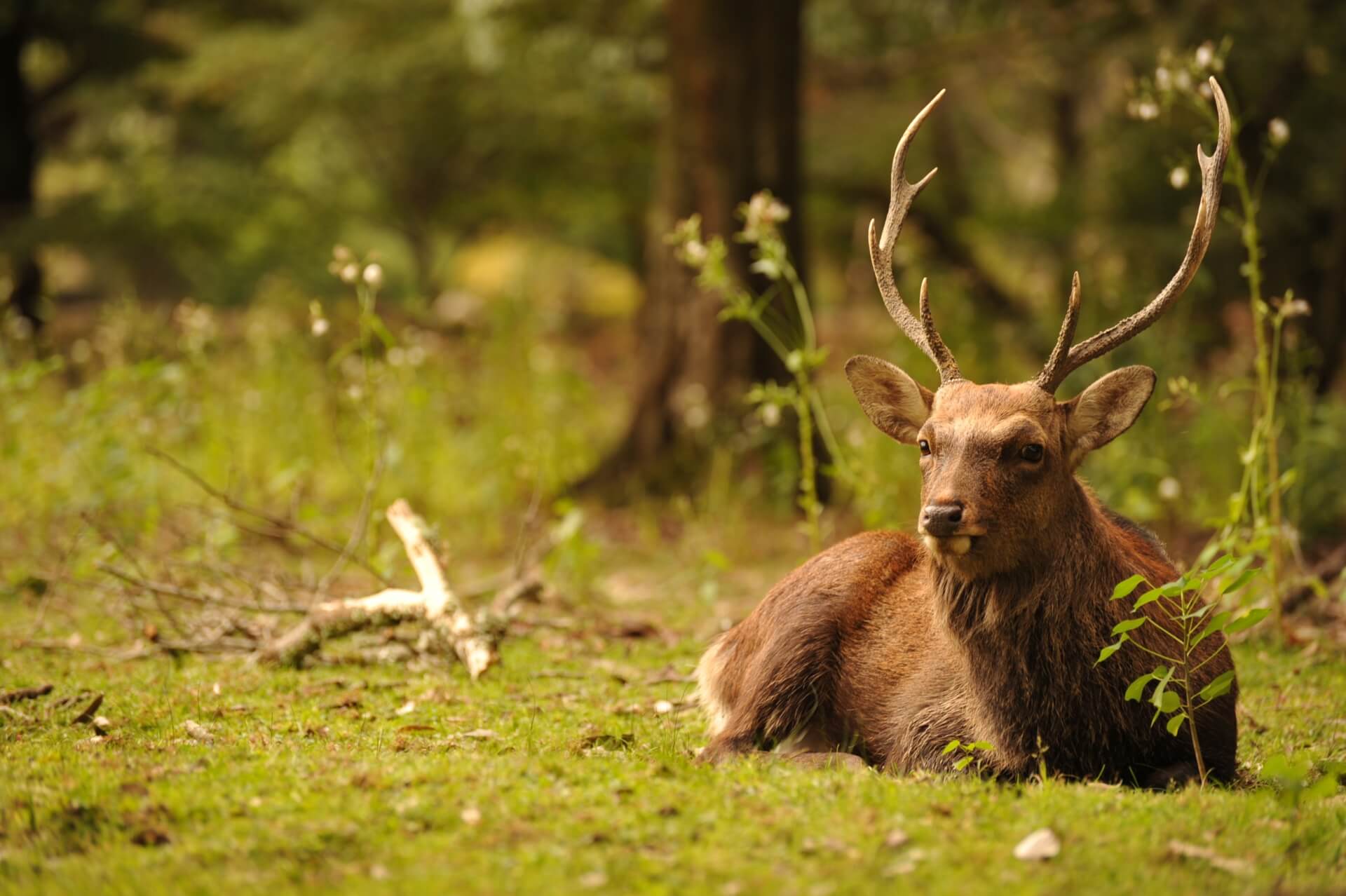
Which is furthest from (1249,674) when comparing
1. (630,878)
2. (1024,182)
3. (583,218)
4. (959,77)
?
(1024,182)

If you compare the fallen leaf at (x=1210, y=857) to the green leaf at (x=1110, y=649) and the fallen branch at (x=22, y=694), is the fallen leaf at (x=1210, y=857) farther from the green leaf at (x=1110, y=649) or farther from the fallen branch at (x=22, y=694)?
the fallen branch at (x=22, y=694)

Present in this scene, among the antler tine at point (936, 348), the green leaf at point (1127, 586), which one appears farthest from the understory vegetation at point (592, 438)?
the antler tine at point (936, 348)

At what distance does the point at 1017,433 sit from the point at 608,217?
20.2 meters

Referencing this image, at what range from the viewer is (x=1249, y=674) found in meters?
6.46

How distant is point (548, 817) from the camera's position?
3.94 m

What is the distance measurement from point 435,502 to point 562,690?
4853mm

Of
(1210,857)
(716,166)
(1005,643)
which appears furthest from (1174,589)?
(716,166)

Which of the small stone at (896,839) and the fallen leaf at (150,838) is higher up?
the small stone at (896,839)

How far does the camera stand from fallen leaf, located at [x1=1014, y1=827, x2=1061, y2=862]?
12.0 ft

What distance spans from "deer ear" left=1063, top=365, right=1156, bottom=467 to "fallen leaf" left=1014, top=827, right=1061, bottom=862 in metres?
1.44

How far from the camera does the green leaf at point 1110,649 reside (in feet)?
14.2

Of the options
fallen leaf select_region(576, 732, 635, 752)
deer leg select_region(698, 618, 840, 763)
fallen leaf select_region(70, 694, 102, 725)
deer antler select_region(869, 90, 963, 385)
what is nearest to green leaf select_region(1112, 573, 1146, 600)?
deer antler select_region(869, 90, 963, 385)

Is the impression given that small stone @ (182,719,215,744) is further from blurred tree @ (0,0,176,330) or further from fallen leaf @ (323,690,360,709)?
blurred tree @ (0,0,176,330)

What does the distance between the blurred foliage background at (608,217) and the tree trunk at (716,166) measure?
0.08ft
